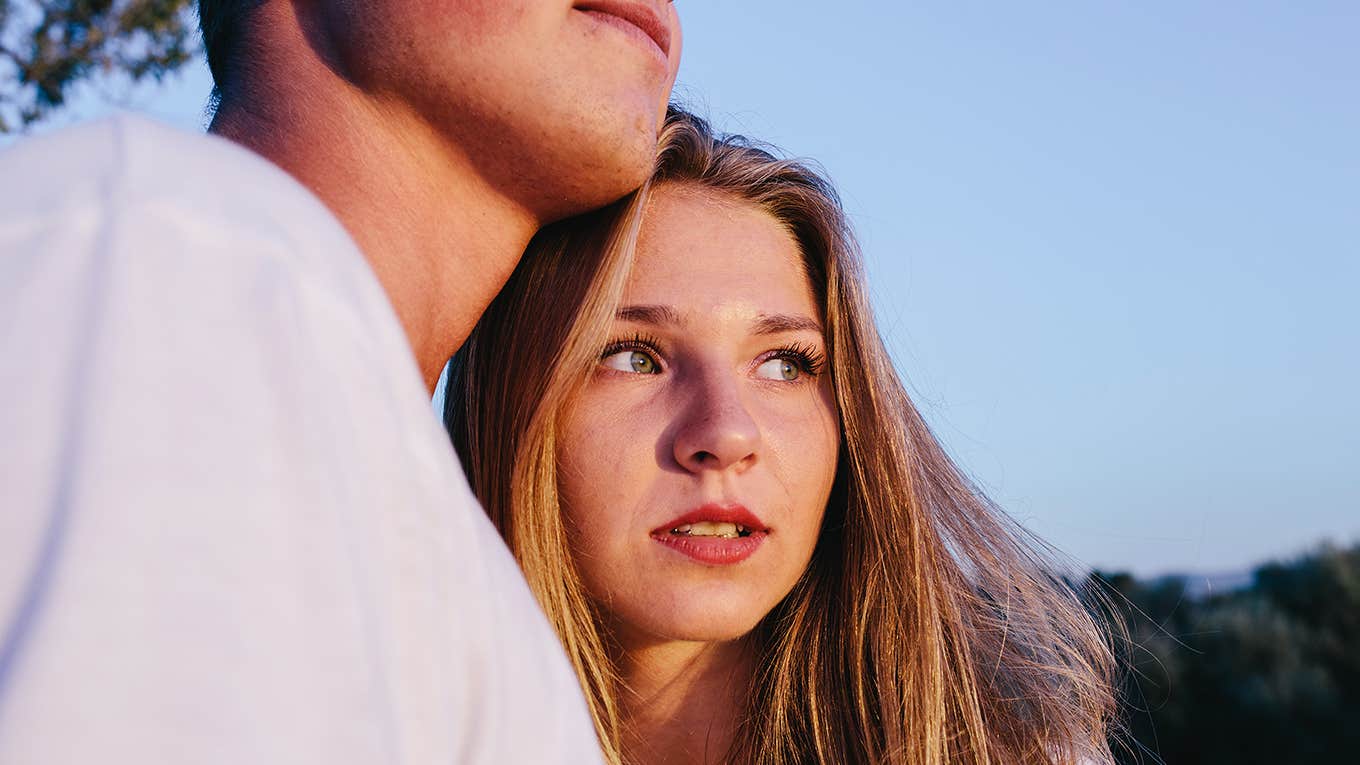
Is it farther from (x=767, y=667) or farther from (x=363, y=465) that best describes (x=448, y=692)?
(x=767, y=667)

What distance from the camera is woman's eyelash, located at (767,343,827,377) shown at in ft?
9.55

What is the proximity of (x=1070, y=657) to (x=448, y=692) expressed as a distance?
2.79 m

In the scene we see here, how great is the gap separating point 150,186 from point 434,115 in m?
1.19

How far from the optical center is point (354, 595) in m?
0.80

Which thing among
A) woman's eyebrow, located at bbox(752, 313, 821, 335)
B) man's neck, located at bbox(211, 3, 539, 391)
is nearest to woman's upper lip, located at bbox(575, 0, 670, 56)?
man's neck, located at bbox(211, 3, 539, 391)

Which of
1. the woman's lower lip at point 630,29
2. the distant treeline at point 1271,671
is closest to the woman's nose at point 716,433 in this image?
the woman's lower lip at point 630,29

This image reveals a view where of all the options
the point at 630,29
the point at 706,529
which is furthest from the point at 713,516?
the point at 630,29

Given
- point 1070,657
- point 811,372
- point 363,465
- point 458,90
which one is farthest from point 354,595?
point 1070,657

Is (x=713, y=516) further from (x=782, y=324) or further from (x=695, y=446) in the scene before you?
(x=782, y=324)

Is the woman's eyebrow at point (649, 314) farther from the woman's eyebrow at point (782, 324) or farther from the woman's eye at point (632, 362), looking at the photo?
the woman's eyebrow at point (782, 324)

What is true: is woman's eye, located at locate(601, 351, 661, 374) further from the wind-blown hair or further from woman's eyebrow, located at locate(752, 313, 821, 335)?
woman's eyebrow, located at locate(752, 313, 821, 335)

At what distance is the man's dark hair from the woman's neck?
1.64 m

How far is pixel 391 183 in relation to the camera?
6.45 ft

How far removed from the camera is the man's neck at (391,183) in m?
1.87
